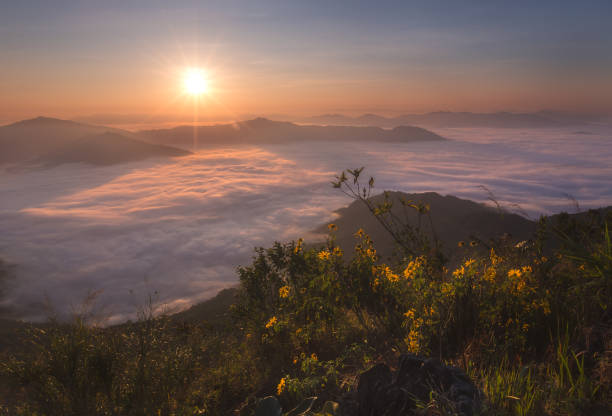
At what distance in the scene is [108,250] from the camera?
108 meters

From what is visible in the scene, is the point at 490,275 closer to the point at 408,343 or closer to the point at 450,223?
the point at 408,343

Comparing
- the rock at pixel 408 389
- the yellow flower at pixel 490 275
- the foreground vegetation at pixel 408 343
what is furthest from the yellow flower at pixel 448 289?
the rock at pixel 408 389

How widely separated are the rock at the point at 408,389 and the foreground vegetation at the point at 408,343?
12 cm

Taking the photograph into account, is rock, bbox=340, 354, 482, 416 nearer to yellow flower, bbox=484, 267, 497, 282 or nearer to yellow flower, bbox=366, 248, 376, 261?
yellow flower, bbox=484, 267, 497, 282

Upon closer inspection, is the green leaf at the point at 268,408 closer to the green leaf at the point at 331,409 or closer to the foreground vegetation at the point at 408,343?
the foreground vegetation at the point at 408,343

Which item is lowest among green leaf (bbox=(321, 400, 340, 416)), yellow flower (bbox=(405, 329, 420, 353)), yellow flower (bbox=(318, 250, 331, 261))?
green leaf (bbox=(321, 400, 340, 416))

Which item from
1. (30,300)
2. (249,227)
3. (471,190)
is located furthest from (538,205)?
(30,300)

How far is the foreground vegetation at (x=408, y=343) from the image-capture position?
2.89m

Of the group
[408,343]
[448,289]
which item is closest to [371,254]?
[448,289]

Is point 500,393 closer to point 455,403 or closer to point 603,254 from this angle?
point 455,403

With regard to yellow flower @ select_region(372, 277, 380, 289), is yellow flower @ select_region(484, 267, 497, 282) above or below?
above

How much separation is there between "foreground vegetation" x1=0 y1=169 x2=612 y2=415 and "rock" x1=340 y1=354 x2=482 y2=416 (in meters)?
0.12

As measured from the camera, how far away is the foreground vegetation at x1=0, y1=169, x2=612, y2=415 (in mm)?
2891

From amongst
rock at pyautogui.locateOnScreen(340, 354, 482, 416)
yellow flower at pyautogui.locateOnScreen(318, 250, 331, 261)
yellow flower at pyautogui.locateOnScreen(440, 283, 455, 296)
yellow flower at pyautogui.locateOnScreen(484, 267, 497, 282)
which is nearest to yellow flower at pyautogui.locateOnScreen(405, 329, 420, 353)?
yellow flower at pyautogui.locateOnScreen(440, 283, 455, 296)
